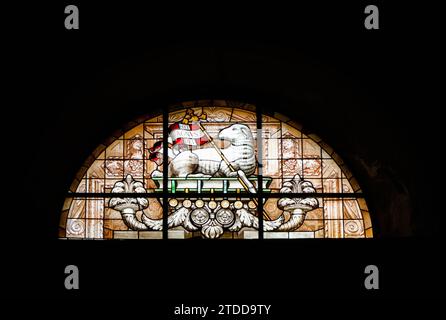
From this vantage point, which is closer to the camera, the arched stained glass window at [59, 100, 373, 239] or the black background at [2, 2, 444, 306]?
the black background at [2, 2, 444, 306]

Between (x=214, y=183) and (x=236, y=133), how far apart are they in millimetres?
392

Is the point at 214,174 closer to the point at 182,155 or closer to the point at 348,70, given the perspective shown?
the point at 182,155

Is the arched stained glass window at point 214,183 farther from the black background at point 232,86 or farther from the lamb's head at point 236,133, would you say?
the black background at point 232,86

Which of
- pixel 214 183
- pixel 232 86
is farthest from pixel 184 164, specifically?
pixel 232 86

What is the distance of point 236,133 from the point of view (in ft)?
24.4

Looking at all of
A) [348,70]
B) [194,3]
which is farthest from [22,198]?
[348,70]

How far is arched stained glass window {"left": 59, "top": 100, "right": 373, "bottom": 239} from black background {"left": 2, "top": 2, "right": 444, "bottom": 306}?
13cm

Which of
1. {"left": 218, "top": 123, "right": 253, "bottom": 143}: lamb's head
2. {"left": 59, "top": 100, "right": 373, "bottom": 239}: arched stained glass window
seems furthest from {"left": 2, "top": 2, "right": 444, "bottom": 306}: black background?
{"left": 218, "top": 123, "right": 253, "bottom": 143}: lamb's head

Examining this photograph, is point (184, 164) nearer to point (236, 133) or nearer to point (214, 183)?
point (214, 183)

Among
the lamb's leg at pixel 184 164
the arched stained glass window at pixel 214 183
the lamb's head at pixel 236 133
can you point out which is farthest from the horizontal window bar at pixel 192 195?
the lamb's head at pixel 236 133

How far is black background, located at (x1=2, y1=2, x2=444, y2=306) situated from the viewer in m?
6.17

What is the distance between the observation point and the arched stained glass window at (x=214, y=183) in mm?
7207

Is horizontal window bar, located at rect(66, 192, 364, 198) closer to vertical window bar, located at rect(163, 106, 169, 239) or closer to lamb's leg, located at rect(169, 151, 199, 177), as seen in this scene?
vertical window bar, located at rect(163, 106, 169, 239)

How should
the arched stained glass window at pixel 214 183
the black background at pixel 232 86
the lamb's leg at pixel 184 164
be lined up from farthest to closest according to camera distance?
the lamb's leg at pixel 184 164
the arched stained glass window at pixel 214 183
the black background at pixel 232 86
